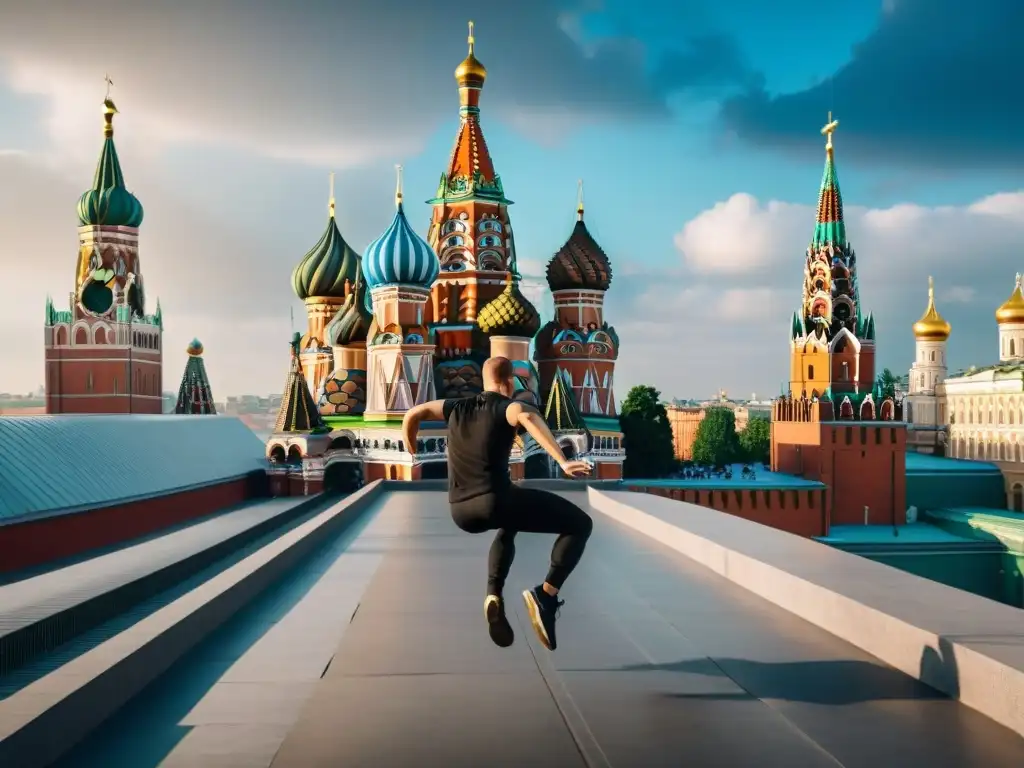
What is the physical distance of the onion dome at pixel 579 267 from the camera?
40250 mm

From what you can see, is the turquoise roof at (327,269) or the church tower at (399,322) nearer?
the church tower at (399,322)

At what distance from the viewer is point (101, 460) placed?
22.3 metres

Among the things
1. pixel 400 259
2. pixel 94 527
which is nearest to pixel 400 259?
pixel 400 259

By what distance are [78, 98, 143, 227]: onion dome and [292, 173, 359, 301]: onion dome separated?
9829 mm

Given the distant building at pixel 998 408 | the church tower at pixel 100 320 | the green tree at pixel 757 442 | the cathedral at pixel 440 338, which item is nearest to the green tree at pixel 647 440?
the cathedral at pixel 440 338

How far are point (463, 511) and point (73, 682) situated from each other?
1481mm

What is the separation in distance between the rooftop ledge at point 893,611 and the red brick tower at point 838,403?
41.5m

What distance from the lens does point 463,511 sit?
3.98 m

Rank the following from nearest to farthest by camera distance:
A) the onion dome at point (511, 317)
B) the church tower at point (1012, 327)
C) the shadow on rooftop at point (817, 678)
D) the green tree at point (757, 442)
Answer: the shadow on rooftop at point (817, 678), the onion dome at point (511, 317), the church tower at point (1012, 327), the green tree at point (757, 442)

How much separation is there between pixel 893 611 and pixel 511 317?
31137 millimetres

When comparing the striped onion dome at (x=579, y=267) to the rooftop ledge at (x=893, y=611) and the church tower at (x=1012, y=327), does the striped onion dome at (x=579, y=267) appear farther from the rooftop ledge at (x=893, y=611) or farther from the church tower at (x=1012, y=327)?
the rooftop ledge at (x=893, y=611)

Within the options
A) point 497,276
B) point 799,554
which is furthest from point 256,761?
point 497,276

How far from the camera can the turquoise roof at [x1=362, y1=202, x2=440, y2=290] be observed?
3350 centimetres

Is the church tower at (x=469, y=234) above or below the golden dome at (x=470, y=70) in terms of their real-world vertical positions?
below
